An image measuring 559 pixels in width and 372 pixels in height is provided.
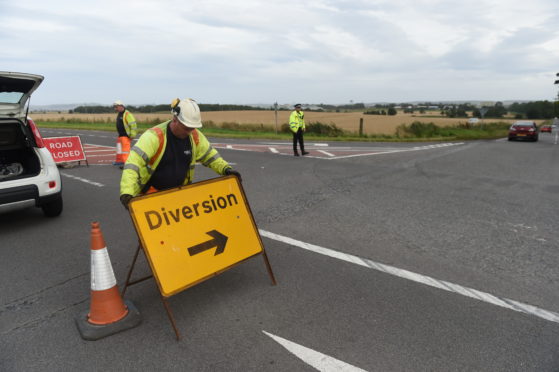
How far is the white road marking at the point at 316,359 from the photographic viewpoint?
2.61 metres

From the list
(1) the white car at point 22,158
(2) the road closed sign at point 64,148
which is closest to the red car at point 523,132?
(2) the road closed sign at point 64,148

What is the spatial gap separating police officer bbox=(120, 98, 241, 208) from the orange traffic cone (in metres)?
0.47

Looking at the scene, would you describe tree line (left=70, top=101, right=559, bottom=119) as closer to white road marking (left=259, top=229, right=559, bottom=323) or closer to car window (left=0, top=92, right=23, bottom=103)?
car window (left=0, top=92, right=23, bottom=103)

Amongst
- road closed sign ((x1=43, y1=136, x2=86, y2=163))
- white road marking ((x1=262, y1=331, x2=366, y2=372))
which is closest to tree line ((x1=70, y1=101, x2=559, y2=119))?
road closed sign ((x1=43, y1=136, x2=86, y2=163))

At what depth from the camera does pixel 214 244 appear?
A: 140 inches

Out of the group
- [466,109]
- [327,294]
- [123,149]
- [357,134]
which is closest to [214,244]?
[327,294]

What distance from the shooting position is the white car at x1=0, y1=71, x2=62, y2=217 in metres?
5.32

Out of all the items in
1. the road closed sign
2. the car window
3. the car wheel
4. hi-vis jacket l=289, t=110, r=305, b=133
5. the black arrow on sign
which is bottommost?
the car wheel

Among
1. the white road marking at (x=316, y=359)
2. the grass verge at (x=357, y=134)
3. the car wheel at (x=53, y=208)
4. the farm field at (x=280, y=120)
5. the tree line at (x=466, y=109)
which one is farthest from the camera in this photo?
the tree line at (x=466, y=109)

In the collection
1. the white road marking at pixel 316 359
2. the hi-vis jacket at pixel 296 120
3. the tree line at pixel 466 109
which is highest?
the tree line at pixel 466 109

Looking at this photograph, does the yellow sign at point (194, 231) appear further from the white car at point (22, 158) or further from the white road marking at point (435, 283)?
the white car at point (22, 158)

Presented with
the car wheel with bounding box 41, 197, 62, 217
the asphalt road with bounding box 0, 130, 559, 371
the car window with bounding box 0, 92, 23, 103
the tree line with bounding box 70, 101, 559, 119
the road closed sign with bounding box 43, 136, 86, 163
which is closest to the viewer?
the asphalt road with bounding box 0, 130, 559, 371

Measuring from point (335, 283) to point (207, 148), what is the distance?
1.99m

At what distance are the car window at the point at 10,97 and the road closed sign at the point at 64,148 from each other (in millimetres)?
5784
